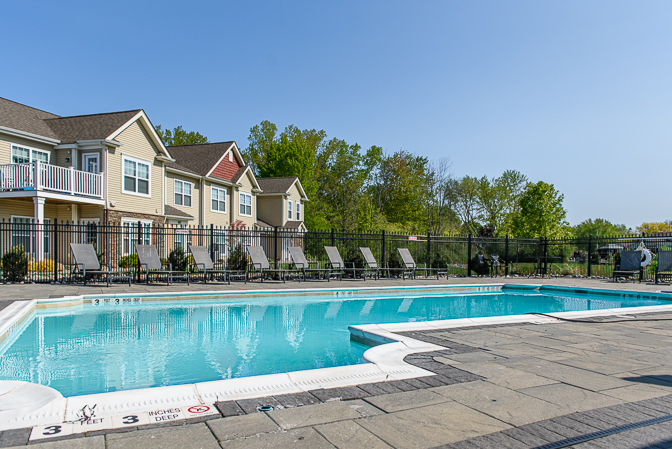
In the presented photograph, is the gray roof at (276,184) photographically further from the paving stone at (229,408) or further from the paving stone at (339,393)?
the paving stone at (229,408)

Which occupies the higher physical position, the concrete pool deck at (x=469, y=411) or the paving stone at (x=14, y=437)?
the paving stone at (x=14, y=437)

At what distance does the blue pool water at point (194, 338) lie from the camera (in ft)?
16.5

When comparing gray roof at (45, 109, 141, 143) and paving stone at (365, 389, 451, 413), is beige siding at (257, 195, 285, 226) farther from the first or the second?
paving stone at (365, 389, 451, 413)

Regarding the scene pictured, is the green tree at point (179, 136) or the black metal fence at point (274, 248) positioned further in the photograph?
the green tree at point (179, 136)

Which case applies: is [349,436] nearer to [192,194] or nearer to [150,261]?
[150,261]

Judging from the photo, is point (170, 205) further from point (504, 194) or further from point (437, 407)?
point (504, 194)

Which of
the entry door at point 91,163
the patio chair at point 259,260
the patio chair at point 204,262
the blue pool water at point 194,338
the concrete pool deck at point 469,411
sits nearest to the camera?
the concrete pool deck at point 469,411

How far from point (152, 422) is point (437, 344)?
348cm

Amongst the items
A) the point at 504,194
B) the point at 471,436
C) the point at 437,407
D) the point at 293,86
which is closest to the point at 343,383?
the point at 437,407

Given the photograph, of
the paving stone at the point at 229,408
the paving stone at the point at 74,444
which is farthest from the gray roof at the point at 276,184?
the paving stone at the point at 74,444

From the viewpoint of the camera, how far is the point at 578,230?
8244 centimetres

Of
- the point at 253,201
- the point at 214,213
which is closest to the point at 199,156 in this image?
the point at 214,213

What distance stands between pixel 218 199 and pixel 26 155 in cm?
1019

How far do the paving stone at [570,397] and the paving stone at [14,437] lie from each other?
11.1ft
